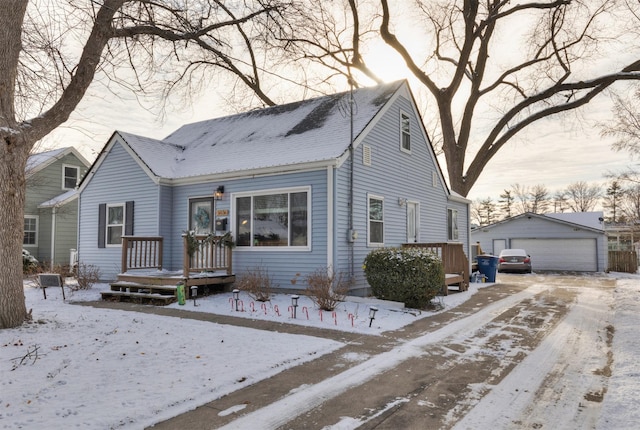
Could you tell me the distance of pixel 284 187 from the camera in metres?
11.2

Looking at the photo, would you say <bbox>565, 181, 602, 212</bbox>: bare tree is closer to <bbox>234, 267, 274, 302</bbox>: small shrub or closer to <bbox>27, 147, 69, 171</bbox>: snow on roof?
<bbox>234, 267, 274, 302</bbox>: small shrub

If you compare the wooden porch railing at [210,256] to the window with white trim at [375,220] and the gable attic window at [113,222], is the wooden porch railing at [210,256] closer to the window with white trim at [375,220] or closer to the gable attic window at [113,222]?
the gable attic window at [113,222]

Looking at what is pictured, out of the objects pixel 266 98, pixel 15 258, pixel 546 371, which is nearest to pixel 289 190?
pixel 15 258

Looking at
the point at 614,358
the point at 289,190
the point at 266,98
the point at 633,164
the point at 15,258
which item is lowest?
the point at 614,358

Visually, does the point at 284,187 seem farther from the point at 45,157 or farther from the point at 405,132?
the point at 45,157

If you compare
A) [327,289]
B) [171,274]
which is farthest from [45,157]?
[327,289]

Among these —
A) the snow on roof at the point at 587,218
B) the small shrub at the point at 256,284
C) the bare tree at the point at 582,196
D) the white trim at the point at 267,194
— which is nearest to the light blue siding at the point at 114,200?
the white trim at the point at 267,194

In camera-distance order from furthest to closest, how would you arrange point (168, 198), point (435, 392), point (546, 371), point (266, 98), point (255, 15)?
point (266, 98)
point (168, 198)
point (255, 15)
point (546, 371)
point (435, 392)

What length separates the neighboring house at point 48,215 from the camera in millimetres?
20656

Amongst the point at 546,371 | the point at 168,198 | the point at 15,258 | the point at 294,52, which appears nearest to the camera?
the point at 546,371

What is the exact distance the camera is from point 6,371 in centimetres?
466

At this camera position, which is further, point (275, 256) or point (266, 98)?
point (266, 98)

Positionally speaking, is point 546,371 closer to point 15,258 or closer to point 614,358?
point 614,358

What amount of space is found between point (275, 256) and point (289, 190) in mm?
1770
